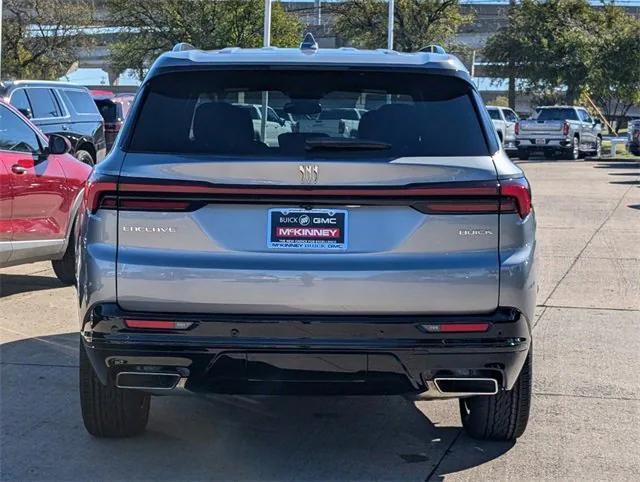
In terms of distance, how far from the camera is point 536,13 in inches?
1625

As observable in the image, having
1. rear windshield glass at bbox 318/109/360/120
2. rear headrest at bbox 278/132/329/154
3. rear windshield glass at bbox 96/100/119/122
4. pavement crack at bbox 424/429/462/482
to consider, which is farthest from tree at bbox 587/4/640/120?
rear headrest at bbox 278/132/329/154

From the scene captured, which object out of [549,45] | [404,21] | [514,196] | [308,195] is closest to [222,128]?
[308,195]

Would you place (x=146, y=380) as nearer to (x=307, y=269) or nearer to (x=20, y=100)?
(x=307, y=269)

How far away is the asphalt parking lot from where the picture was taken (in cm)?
482

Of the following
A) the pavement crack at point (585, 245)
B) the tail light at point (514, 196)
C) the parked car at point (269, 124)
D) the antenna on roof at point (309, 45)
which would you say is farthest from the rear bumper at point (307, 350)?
the pavement crack at point (585, 245)

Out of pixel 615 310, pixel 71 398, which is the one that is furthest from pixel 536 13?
pixel 71 398

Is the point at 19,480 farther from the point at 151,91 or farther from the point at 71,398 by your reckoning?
the point at 151,91

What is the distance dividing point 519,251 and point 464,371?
564 mm

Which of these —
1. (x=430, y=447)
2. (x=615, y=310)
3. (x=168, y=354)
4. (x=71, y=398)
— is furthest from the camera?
(x=615, y=310)

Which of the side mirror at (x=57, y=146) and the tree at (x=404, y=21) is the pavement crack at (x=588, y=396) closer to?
the side mirror at (x=57, y=146)

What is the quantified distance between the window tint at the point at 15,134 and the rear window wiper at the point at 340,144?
15.4ft

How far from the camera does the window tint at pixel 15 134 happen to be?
8.37 metres

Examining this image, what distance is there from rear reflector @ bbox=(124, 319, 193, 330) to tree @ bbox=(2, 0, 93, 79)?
106 ft

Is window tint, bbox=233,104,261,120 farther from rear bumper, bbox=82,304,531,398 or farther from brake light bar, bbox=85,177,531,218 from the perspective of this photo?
rear bumper, bbox=82,304,531,398
